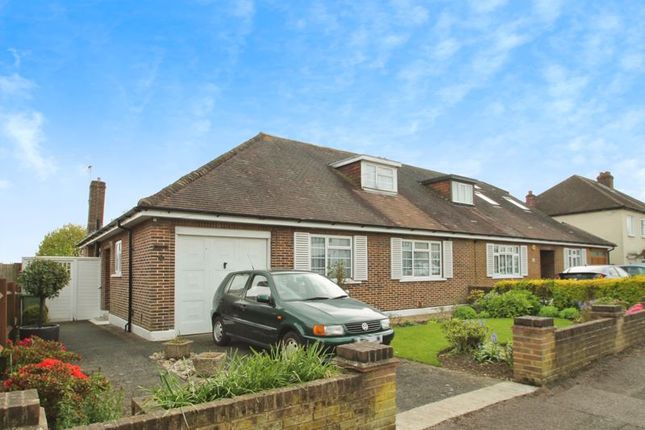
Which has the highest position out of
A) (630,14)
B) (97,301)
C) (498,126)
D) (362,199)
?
(630,14)

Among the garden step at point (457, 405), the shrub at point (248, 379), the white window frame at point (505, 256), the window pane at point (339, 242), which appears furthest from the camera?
the white window frame at point (505, 256)

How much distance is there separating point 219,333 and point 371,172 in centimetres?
990

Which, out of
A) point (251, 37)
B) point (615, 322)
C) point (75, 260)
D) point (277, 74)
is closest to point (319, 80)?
point (277, 74)

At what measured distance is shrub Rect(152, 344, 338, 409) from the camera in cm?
330

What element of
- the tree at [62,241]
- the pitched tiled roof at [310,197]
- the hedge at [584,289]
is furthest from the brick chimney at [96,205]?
the tree at [62,241]

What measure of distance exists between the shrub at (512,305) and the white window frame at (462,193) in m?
6.80

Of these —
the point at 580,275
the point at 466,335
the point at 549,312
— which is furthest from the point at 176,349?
the point at 580,275

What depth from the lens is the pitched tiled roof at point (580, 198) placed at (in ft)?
105

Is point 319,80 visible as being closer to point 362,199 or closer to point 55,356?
point 362,199

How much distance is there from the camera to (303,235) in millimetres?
12570

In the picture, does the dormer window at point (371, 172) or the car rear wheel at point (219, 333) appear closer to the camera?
the car rear wheel at point (219, 333)

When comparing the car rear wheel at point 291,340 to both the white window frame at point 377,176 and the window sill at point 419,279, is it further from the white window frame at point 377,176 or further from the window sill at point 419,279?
the white window frame at point 377,176

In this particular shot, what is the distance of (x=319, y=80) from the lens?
11.9 metres

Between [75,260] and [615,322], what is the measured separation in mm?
16599
